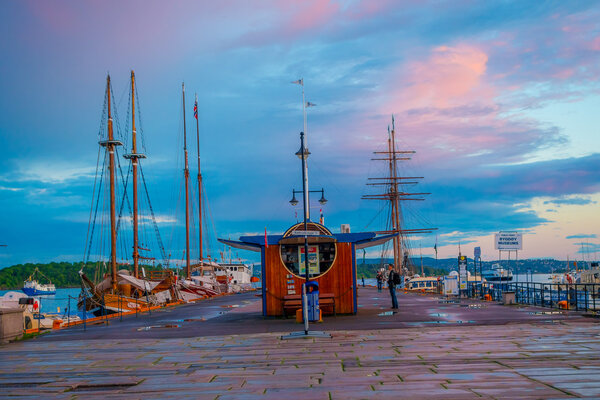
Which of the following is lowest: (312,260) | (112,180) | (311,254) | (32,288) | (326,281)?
(32,288)

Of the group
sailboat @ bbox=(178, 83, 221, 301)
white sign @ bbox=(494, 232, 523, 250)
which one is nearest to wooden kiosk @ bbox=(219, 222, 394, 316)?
white sign @ bbox=(494, 232, 523, 250)

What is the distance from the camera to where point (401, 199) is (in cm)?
9225

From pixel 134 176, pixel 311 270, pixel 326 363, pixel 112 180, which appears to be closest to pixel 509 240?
pixel 311 270

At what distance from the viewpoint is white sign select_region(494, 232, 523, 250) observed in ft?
89.7

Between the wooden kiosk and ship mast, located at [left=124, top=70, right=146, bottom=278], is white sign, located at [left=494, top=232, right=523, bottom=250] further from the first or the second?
ship mast, located at [left=124, top=70, right=146, bottom=278]

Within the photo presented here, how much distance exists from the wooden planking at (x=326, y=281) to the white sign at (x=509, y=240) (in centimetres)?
1030

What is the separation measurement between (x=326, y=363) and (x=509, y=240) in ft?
66.3

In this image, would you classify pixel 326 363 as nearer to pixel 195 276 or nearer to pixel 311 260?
pixel 311 260

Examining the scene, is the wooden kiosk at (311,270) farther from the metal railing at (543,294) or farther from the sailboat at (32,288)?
the sailboat at (32,288)

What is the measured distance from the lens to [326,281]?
20.4 m

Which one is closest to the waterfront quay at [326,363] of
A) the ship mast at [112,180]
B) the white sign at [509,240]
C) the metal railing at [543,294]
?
the metal railing at [543,294]

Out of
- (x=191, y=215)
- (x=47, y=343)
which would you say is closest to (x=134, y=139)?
(x=191, y=215)

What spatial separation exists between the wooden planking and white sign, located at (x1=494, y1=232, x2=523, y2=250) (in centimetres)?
1030

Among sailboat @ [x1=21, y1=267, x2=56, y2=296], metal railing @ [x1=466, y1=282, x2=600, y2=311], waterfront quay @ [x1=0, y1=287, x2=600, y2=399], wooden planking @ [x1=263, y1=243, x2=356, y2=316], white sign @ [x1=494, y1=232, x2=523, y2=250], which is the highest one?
white sign @ [x1=494, y1=232, x2=523, y2=250]
